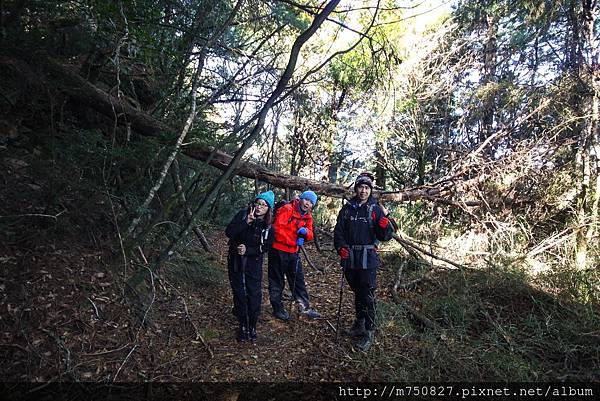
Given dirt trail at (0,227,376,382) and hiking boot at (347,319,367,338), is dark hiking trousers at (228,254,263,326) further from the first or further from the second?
hiking boot at (347,319,367,338)

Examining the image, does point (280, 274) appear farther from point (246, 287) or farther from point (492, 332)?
point (492, 332)

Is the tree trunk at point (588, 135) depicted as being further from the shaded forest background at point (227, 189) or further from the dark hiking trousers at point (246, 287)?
the dark hiking trousers at point (246, 287)

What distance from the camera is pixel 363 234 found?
181 inches

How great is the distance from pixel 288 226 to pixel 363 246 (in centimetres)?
145

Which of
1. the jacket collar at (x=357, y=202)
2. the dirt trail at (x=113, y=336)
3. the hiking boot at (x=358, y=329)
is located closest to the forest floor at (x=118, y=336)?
the dirt trail at (x=113, y=336)

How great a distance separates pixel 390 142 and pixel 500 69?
4061 mm

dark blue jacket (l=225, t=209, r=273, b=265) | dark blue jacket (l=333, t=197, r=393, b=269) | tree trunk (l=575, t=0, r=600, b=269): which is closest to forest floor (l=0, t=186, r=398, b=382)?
dark blue jacket (l=225, t=209, r=273, b=265)

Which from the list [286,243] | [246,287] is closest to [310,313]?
[286,243]

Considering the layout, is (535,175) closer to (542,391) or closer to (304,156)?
(542,391)

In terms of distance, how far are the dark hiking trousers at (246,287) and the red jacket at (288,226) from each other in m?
0.86

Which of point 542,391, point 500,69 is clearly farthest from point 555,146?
point 542,391

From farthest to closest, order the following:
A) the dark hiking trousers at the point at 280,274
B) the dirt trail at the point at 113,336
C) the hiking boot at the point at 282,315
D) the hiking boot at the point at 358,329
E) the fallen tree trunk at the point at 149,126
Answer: the dark hiking trousers at the point at 280,274 < the hiking boot at the point at 282,315 < the hiking boot at the point at 358,329 < the fallen tree trunk at the point at 149,126 < the dirt trail at the point at 113,336

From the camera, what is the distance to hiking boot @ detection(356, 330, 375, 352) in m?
4.41

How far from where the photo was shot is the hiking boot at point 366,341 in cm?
441
